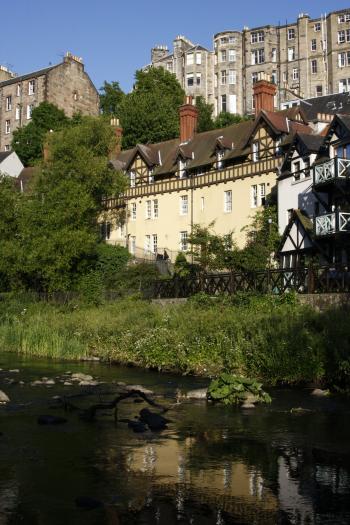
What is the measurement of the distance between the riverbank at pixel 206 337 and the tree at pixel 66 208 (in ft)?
26.9

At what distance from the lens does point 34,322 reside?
3475 cm

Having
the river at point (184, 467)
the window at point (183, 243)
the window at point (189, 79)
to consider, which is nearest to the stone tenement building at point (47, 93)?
the window at point (189, 79)

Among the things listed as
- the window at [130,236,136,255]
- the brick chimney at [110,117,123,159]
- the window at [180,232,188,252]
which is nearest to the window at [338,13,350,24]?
the brick chimney at [110,117,123,159]

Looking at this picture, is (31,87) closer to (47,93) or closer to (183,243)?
(47,93)

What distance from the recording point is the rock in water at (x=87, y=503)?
8734mm

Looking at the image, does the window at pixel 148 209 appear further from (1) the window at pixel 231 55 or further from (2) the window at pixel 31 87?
(1) the window at pixel 231 55

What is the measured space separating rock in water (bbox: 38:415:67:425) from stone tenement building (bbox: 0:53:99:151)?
231 ft

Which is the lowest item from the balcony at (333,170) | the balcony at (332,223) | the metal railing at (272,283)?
the metal railing at (272,283)

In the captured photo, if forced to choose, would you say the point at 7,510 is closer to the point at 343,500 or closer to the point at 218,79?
the point at 343,500

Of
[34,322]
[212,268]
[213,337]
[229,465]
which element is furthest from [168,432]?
[212,268]

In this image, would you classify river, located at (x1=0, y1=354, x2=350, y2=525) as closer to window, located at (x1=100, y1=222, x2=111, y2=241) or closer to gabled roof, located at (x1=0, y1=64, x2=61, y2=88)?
window, located at (x1=100, y1=222, x2=111, y2=241)

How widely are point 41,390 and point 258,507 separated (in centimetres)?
1180

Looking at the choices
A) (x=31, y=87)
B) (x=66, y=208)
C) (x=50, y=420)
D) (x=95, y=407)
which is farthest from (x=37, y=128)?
(x=50, y=420)

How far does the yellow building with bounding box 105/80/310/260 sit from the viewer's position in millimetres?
46125
